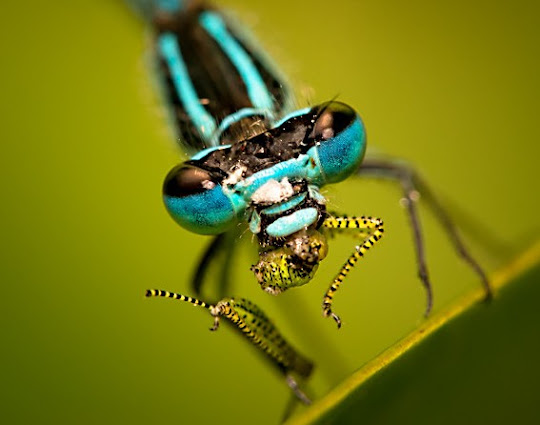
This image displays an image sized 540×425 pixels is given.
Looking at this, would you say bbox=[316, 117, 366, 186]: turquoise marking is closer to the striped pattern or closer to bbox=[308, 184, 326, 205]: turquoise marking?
bbox=[308, 184, 326, 205]: turquoise marking

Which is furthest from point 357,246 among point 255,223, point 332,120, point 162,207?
point 162,207

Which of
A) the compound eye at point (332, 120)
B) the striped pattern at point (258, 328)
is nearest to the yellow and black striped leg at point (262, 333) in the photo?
the striped pattern at point (258, 328)

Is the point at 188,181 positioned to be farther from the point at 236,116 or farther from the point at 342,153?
the point at 236,116

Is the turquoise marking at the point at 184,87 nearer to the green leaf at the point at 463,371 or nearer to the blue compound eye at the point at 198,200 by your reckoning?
the blue compound eye at the point at 198,200

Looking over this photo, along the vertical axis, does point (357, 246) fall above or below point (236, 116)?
below

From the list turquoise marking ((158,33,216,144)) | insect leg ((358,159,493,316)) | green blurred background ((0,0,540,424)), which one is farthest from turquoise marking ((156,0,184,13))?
insect leg ((358,159,493,316))
